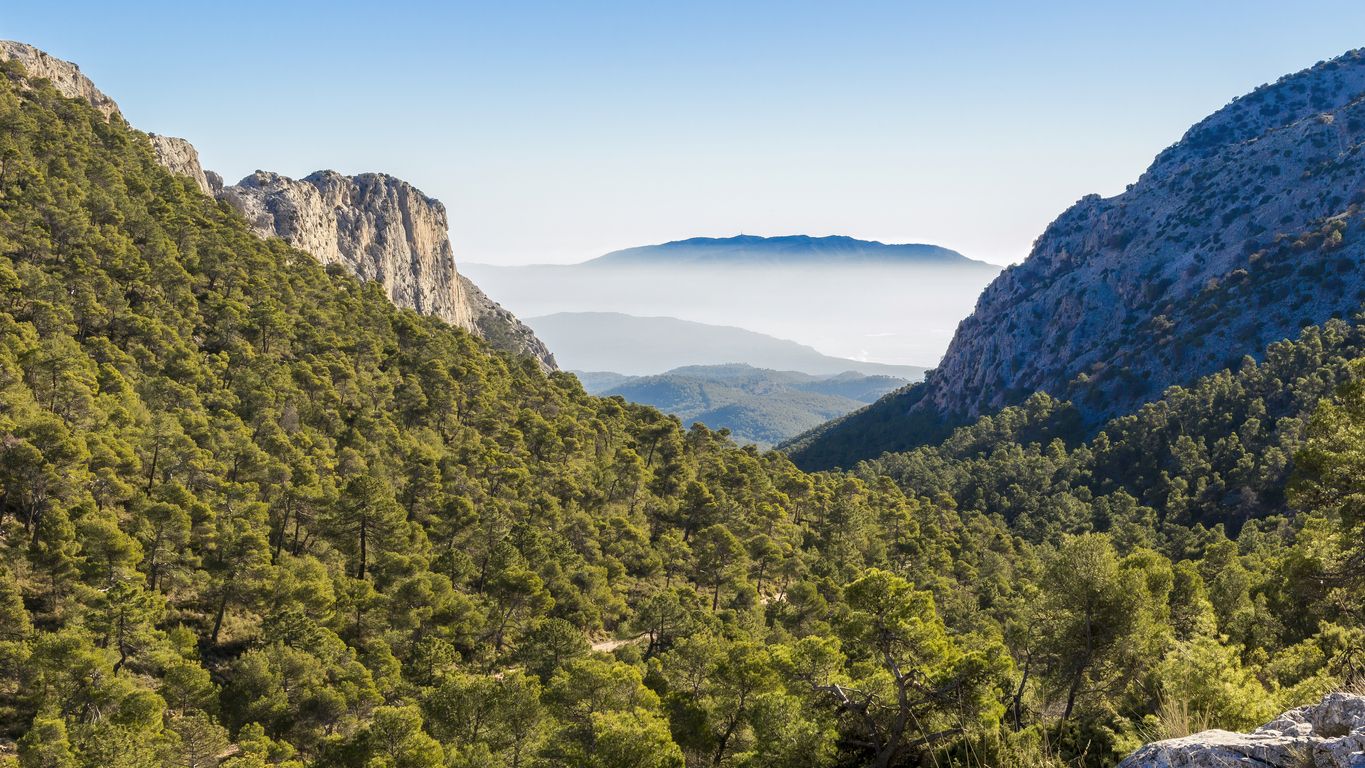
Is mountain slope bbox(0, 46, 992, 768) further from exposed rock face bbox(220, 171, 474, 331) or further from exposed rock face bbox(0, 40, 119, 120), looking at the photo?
exposed rock face bbox(220, 171, 474, 331)

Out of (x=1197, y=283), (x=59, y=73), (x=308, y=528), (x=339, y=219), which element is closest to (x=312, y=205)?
(x=339, y=219)

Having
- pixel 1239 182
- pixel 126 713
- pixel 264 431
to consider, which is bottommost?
pixel 126 713

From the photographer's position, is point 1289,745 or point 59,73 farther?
point 59,73

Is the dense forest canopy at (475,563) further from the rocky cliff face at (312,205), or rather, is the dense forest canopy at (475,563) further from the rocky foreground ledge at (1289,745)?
the rocky cliff face at (312,205)

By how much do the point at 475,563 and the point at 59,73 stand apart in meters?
119

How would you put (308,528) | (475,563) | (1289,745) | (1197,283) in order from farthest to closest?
(1197,283)
(475,563)
(308,528)
(1289,745)

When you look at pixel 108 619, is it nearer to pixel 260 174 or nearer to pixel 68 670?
pixel 68 670

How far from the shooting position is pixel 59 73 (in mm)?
114375

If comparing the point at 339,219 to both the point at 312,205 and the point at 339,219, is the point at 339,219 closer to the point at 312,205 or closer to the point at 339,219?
the point at 339,219

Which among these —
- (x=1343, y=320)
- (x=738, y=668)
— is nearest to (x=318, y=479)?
(x=738, y=668)

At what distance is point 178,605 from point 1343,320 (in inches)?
6480

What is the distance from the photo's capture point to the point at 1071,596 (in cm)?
2414

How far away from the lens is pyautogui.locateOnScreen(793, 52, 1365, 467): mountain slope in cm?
14038

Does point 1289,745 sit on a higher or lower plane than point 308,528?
higher
